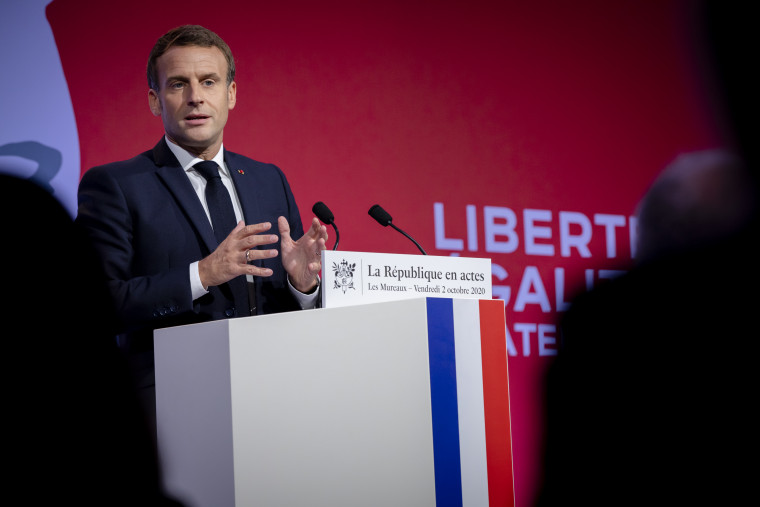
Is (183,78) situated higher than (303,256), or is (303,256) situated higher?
(183,78)

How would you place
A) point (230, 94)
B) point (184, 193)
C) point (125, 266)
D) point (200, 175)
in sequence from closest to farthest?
point (125, 266)
point (184, 193)
point (200, 175)
point (230, 94)

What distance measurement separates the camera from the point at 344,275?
84.3 inches

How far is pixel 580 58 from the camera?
4770 mm

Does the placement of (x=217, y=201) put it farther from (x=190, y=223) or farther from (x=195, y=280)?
(x=195, y=280)

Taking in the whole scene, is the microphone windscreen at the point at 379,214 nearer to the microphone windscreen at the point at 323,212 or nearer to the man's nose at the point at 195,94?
the microphone windscreen at the point at 323,212

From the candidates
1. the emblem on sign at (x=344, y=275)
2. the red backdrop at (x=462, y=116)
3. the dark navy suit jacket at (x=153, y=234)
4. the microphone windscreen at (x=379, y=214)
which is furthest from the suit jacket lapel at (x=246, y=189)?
the emblem on sign at (x=344, y=275)

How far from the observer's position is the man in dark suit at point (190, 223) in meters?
2.55

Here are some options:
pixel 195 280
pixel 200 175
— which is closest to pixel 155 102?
pixel 200 175

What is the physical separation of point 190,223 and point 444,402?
1.19 metres

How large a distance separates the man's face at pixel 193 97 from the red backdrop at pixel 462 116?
1.77ft

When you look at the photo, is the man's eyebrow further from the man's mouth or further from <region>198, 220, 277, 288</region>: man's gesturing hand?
<region>198, 220, 277, 288</region>: man's gesturing hand

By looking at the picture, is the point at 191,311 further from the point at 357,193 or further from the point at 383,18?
the point at 383,18

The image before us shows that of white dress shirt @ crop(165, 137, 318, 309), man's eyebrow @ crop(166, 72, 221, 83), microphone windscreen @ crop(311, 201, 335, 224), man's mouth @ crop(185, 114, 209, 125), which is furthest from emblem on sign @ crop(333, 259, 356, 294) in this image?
man's eyebrow @ crop(166, 72, 221, 83)

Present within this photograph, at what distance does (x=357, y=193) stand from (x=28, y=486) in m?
3.38
